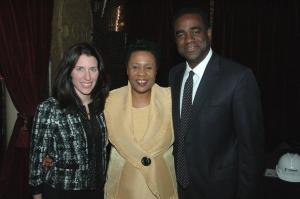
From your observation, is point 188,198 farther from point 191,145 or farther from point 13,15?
point 13,15

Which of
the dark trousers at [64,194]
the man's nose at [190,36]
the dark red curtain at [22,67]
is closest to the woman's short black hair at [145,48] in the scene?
the man's nose at [190,36]

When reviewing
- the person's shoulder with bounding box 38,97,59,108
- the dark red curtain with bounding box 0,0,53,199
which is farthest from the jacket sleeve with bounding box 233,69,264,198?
the dark red curtain with bounding box 0,0,53,199

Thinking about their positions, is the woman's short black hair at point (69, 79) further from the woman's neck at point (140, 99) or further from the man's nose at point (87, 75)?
the woman's neck at point (140, 99)

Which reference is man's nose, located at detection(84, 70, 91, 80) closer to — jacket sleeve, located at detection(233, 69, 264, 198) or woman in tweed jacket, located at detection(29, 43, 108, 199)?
woman in tweed jacket, located at detection(29, 43, 108, 199)

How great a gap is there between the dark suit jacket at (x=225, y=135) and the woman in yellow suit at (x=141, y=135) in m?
0.16

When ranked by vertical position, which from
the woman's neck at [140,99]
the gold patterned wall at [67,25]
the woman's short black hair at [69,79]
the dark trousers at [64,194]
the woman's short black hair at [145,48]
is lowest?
the dark trousers at [64,194]

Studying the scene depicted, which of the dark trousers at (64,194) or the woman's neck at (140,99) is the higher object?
the woman's neck at (140,99)

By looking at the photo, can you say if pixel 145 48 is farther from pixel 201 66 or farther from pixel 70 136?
pixel 70 136

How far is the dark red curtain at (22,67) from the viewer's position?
117 inches

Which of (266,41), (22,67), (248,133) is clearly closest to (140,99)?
(248,133)

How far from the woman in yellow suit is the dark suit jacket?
16cm

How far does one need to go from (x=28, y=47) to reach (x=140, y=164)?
1.65 metres

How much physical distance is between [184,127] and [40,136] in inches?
33.4

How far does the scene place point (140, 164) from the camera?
2154 millimetres
